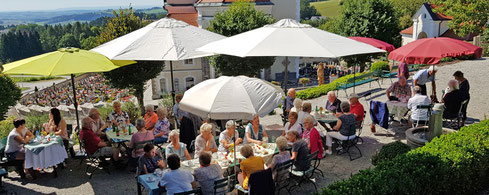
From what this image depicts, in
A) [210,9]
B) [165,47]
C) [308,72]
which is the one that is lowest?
[308,72]

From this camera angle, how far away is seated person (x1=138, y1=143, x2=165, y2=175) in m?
7.00

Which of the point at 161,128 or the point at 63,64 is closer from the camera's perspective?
the point at 63,64

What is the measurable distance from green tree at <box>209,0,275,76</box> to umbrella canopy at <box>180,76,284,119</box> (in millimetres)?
20086

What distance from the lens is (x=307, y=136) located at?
8438 millimetres

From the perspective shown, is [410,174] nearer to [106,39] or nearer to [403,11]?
[106,39]

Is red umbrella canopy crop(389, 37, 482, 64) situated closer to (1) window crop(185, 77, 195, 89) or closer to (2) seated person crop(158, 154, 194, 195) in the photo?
(2) seated person crop(158, 154, 194, 195)

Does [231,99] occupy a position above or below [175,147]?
above

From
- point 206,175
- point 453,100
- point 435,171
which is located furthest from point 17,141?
point 453,100

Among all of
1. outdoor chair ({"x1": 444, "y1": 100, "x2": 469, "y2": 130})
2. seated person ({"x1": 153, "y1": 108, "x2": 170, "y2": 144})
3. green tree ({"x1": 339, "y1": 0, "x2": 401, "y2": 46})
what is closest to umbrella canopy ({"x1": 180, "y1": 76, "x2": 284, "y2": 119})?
seated person ({"x1": 153, "y1": 108, "x2": 170, "y2": 144})

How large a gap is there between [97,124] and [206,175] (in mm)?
4827

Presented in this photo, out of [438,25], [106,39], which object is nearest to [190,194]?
[106,39]

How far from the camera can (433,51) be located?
375 inches

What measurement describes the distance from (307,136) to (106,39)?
11616 mm

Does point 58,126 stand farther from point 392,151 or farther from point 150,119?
point 392,151
